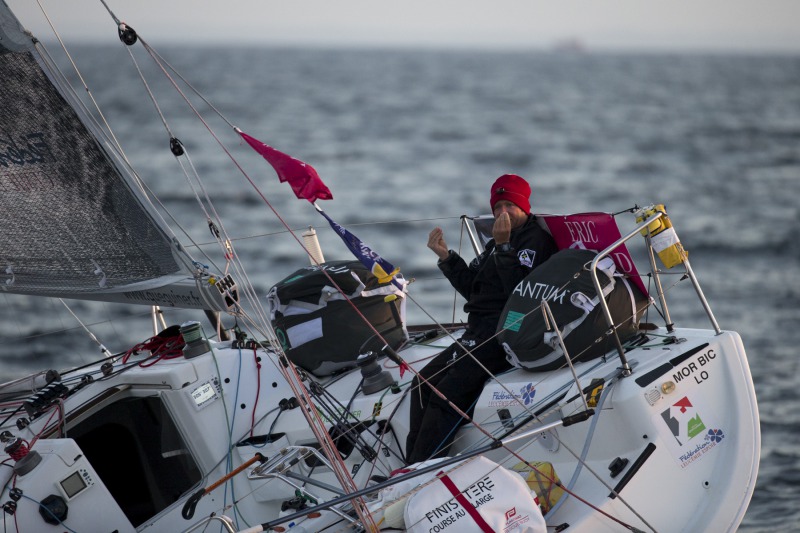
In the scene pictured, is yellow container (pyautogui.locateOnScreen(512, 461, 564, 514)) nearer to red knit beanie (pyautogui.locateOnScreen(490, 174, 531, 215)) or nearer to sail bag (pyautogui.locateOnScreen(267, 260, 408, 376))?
red knit beanie (pyautogui.locateOnScreen(490, 174, 531, 215))

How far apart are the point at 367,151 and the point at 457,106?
10235 mm

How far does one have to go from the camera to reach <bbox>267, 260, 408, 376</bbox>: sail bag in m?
4.58

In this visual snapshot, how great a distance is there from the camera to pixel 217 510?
4.20 metres

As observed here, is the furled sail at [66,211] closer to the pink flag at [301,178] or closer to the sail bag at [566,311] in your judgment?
the pink flag at [301,178]

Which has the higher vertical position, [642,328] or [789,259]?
[642,328]

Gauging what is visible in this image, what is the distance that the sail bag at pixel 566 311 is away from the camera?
3.70 m

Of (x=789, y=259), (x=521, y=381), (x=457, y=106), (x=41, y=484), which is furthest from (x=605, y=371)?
(x=457, y=106)

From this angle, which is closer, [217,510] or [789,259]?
[217,510]

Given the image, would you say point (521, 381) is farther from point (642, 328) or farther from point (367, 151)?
point (367, 151)

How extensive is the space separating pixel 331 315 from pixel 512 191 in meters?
1.05

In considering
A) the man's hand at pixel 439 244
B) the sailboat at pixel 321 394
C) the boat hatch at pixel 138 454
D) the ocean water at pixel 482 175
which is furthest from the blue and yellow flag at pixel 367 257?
the boat hatch at pixel 138 454

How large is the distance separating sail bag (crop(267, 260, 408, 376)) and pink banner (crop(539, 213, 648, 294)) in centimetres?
92

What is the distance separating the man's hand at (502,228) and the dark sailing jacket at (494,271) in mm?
58

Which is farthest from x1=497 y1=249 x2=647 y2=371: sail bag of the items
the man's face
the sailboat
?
the man's face
